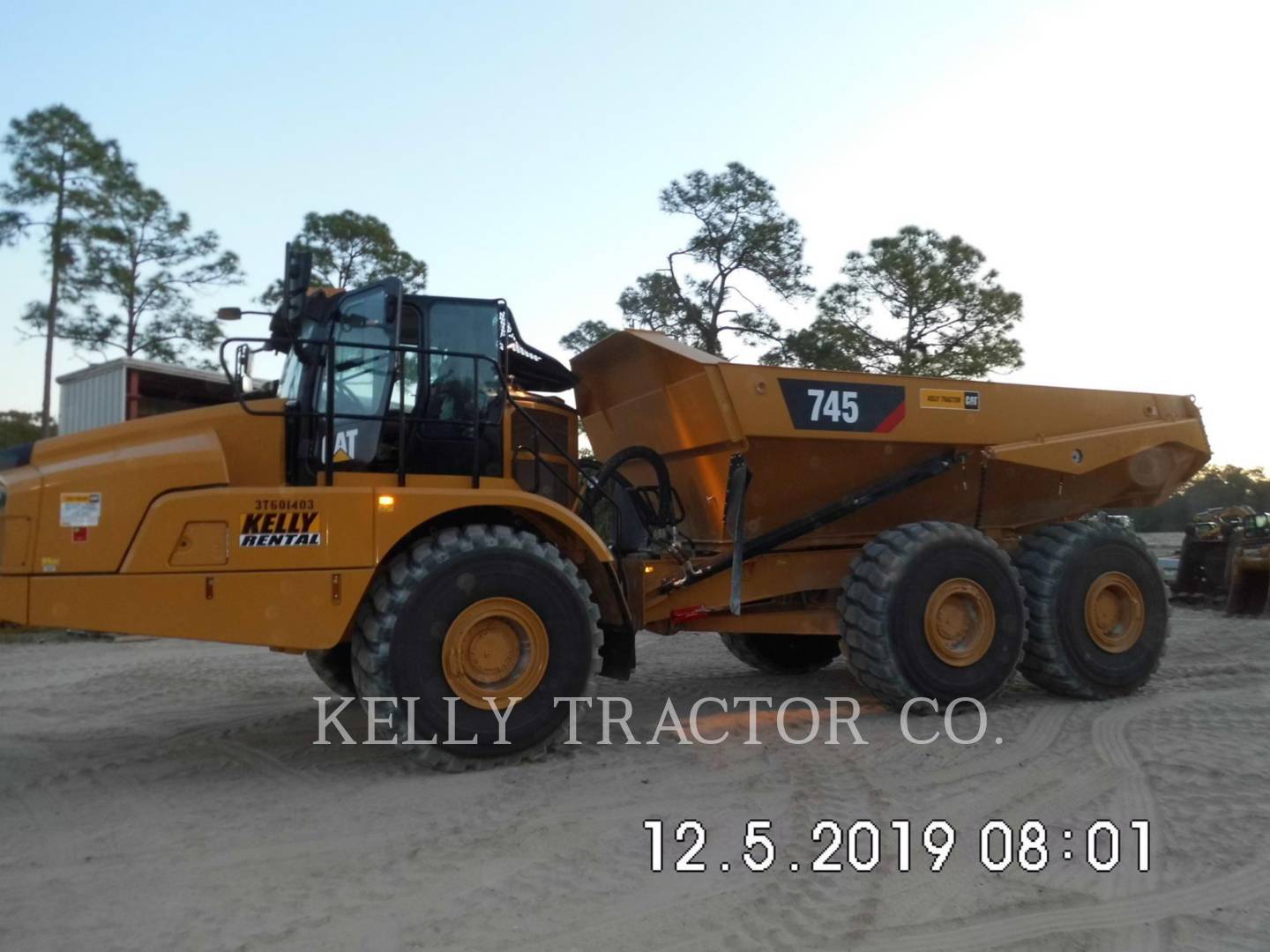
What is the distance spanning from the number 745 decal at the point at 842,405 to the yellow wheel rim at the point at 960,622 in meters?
1.13

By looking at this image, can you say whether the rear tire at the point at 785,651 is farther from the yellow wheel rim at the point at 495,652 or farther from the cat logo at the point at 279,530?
the cat logo at the point at 279,530

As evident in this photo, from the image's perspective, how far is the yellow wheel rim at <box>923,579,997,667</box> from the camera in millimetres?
6797

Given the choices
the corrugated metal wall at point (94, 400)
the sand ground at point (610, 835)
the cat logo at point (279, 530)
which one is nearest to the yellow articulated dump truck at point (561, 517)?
the cat logo at point (279, 530)

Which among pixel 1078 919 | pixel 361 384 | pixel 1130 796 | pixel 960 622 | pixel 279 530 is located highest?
pixel 361 384

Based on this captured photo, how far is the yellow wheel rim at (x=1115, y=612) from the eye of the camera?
7.44 m

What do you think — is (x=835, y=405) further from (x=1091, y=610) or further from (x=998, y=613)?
(x=1091, y=610)

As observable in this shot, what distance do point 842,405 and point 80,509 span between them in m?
4.36

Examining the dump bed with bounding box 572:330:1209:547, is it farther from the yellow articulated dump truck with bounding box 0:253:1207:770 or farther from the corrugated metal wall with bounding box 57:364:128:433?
the corrugated metal wall with bounding box 57:364:128:433

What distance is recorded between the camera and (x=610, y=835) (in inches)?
176

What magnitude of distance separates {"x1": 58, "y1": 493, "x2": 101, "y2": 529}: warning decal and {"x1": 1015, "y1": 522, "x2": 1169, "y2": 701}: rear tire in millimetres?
5734

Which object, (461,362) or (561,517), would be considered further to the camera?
(461,362)

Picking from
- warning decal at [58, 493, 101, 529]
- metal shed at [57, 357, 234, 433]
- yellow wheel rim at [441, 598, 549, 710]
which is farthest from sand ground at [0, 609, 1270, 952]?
metal shed at [57, 357, 234, 433]

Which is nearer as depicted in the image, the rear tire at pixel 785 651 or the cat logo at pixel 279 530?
the cat logo at pixel 279 530

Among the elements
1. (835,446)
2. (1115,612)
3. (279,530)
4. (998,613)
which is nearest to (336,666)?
(279,530)
